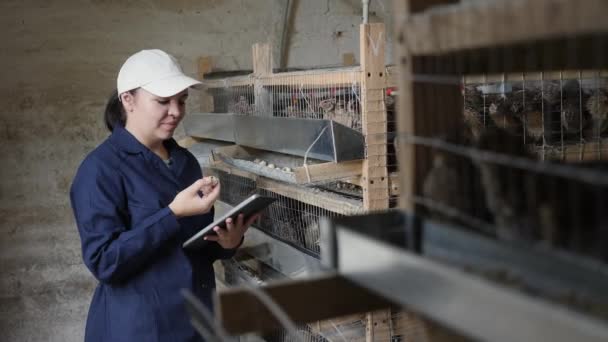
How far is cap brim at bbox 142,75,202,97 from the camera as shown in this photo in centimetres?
165

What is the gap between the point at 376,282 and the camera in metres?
0.56

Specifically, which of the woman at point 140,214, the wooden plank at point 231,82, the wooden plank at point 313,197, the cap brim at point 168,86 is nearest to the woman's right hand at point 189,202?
the woman at point 140,214

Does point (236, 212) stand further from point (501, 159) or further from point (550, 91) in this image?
point (550, 91)

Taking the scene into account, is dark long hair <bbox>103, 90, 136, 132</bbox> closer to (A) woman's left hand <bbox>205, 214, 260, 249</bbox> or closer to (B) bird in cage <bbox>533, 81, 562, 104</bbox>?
A: (A) woman's left hand <bbox>205, 214, 260, 249</bbox>

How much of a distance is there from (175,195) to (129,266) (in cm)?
25

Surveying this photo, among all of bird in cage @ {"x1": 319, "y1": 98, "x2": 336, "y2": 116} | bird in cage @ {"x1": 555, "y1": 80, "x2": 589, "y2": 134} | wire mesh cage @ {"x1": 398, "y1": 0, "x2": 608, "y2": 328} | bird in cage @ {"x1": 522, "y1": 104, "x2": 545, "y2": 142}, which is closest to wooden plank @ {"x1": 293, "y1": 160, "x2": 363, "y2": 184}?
bird in cage @ {"x1": 319, "y1": 98, "x2": 336, "y2": 116}

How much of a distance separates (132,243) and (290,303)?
1044 mm

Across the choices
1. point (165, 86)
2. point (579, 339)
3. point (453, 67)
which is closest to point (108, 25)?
point (165, 86)

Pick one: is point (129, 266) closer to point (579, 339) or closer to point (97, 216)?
point (97, 216)

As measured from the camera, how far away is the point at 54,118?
3.14 meters

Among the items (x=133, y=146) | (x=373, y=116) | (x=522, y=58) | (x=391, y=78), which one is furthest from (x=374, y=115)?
(x=522, y=58)

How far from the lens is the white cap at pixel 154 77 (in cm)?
165

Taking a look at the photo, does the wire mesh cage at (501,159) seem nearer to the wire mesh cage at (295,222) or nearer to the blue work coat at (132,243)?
the blue work coat at (132,243)

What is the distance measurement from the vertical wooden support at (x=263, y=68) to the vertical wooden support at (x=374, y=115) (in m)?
0.86
